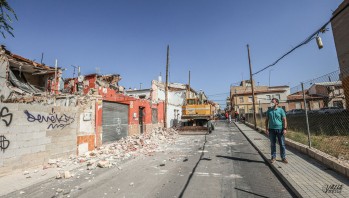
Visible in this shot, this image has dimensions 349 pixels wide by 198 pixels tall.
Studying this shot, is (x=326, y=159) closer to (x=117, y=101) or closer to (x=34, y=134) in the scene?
(x=34, y=134)

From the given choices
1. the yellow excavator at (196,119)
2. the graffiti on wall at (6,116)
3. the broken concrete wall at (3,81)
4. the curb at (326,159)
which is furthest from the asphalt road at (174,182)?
the yellow excavator at (196,119)

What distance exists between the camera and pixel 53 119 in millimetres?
7984

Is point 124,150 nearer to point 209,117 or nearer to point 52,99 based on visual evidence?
point 52,99

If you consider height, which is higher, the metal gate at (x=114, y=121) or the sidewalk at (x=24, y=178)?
the metal gate at (x=114, y=121)

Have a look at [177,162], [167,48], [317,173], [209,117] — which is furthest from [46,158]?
[167,48]

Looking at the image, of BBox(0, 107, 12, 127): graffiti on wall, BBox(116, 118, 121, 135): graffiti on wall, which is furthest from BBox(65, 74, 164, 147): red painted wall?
BBox(0, 107, 12, 127): graffiti on wall

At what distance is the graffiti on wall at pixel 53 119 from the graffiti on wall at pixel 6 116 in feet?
1.77

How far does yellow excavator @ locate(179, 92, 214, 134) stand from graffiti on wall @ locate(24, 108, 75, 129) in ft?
37.6

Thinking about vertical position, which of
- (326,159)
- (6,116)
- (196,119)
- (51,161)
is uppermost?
(6,116)

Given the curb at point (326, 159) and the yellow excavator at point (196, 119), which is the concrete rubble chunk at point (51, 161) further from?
the yellow excavator at point (196, 119)

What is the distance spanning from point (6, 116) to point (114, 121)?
23.4 ft

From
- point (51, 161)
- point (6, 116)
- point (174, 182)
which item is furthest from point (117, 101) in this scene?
point (174, 182)

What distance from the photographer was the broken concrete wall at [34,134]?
245 inches

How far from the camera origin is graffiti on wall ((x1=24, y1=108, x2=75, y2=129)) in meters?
7.11
